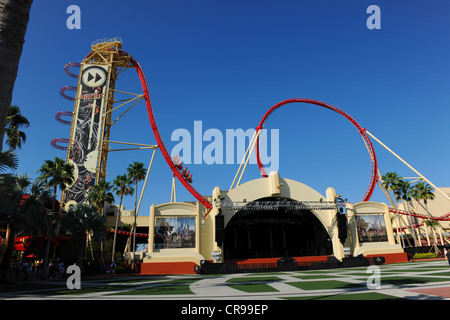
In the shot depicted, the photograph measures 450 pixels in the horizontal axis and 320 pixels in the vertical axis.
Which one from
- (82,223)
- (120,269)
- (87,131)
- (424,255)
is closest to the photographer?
(82,223)

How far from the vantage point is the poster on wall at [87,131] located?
149 ft

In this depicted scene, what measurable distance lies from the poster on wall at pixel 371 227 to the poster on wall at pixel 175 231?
22.2m

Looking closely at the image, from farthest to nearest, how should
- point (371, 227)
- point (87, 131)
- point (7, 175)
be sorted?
point (87, 131), point (371, 227), point (7, 175)

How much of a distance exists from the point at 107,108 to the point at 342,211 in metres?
43.6

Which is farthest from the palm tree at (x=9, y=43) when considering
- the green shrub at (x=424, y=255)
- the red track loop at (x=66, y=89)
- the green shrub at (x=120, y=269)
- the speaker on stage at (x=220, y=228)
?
the red track loop at (x=66, y=89)

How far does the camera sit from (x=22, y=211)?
67.8ft

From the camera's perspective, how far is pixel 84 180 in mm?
45562

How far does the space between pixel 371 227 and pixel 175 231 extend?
26.0 m

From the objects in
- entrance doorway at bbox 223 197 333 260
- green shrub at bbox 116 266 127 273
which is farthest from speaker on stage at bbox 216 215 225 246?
green shrub at bbox 116 266 127 273

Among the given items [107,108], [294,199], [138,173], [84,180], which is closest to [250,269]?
[294,199]

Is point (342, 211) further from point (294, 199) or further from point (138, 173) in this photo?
point (138, 173)

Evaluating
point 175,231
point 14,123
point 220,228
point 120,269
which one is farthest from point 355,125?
point 14,123

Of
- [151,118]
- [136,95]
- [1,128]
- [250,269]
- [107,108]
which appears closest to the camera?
[1,128]

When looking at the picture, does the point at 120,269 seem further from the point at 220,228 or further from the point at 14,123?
the point at 14,123
